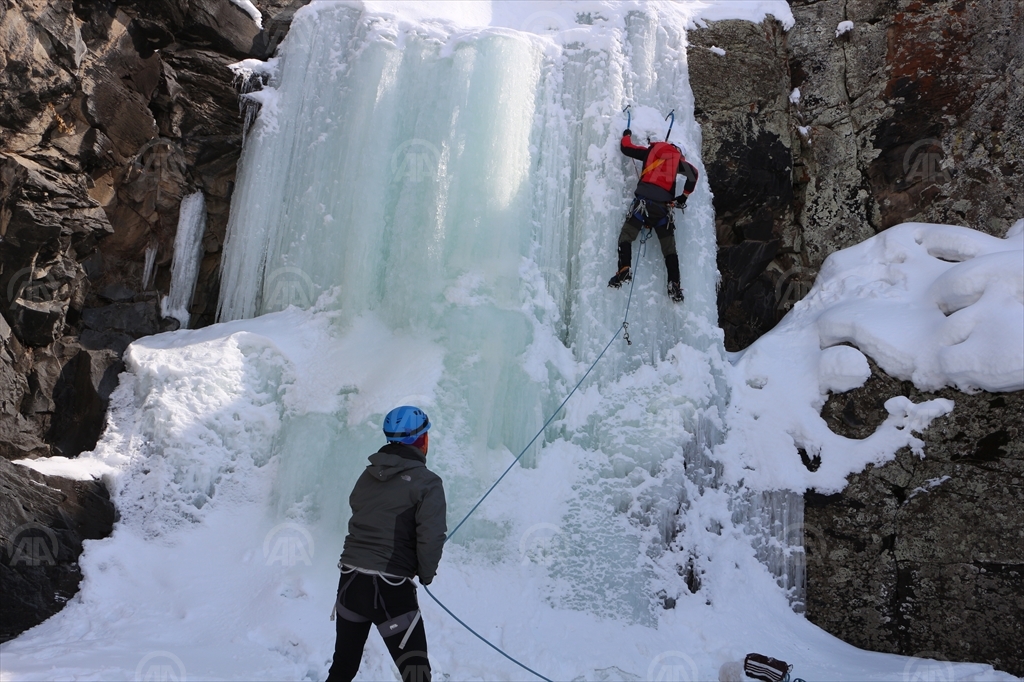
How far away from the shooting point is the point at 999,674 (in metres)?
4.56

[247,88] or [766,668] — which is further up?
[247,88]

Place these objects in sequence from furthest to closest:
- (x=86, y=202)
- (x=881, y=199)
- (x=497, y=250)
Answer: (x=881, y=199)
(x=86, y=202)
(x=497, y=250)

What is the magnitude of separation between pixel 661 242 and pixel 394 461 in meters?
3.84

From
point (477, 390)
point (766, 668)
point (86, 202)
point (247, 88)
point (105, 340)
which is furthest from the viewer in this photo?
point (247, 88)

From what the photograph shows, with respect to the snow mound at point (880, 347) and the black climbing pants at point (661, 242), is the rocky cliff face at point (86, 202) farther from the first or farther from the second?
the snow mound at point (880, 347)

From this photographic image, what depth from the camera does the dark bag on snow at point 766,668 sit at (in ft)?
14.4

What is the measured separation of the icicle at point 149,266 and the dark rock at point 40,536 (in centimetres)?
217

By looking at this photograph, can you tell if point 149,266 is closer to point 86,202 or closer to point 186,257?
point 186,257

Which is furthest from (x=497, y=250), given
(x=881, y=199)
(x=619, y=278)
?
(x=881, y=199)

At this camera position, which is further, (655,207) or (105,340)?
(105,340)

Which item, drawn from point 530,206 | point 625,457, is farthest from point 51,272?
point 625,457

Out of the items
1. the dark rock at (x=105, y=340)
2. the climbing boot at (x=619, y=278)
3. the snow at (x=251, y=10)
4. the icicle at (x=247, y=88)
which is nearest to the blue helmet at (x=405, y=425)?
the climbing boot at (x=619, y=278)

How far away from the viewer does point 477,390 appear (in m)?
→ 5.81

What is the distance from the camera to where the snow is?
7.38 meters
